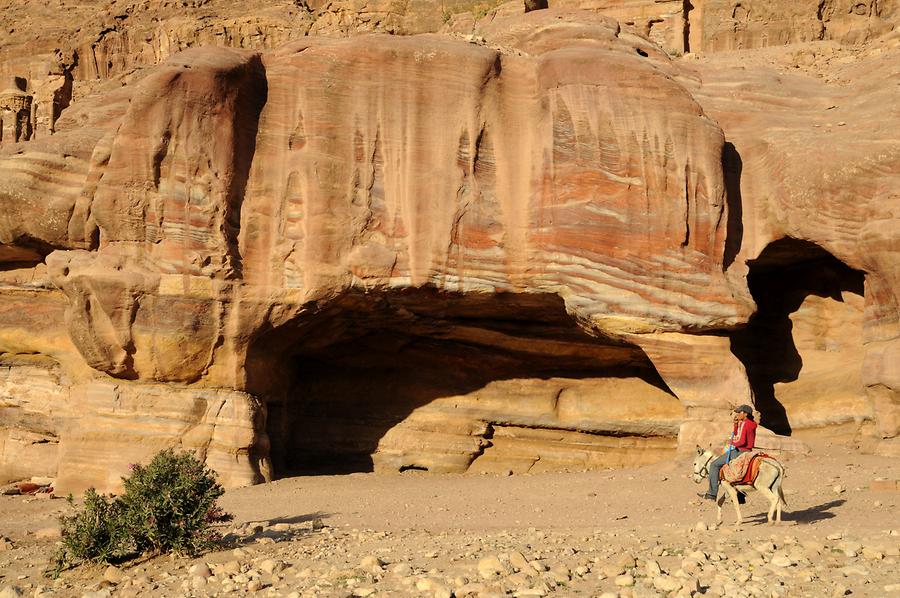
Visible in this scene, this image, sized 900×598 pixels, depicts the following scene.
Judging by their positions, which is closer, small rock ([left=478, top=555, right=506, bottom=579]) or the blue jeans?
small rock ([left=478, top=555, right=506, bottom=579])

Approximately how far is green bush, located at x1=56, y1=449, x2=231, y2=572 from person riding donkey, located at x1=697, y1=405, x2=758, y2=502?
5454mm

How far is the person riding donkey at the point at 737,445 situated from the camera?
1145 centimetres

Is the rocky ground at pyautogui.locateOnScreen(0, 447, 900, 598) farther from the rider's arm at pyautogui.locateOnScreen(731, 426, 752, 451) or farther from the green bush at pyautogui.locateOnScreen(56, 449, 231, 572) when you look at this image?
the rider's arm at pyautogui.locateOnScreen(731, 426, 752, 451)

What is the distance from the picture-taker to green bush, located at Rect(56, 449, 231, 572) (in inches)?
421

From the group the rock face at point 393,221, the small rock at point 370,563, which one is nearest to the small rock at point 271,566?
the small rock at point 370,563

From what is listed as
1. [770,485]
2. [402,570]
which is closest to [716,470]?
[770,485]

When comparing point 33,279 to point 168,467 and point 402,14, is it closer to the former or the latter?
point 168,467

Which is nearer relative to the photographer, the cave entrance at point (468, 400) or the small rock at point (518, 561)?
the small rock at point (518, 561)

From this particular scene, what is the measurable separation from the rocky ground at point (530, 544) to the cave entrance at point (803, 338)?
9.24ft

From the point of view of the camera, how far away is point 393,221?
17953mm

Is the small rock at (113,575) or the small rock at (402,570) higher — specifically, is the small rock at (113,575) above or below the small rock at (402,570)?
below

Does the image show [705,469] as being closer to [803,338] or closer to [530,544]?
[530,544]

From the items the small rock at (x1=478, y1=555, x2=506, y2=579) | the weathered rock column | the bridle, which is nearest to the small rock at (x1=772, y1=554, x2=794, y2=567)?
the small rock at (x1=478, y1=555, x2=506, y2=579)

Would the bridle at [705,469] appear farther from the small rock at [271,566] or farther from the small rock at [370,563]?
the small rock at [271,566]
